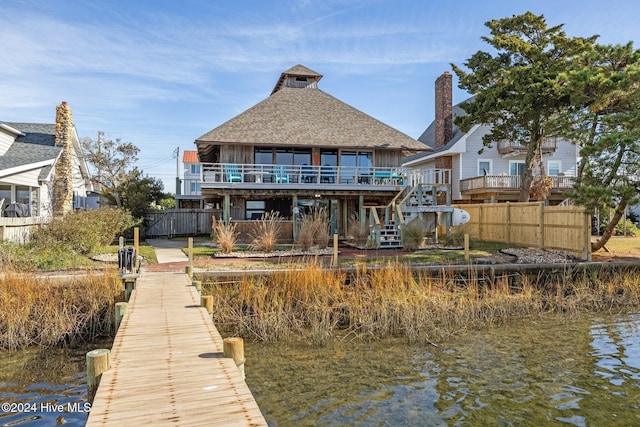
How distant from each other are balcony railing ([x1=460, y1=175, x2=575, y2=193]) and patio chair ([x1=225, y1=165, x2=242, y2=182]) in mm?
15502

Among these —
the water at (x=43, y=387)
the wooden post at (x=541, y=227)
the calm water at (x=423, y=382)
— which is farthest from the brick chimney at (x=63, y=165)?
the wooden post at (x=541, y=227)

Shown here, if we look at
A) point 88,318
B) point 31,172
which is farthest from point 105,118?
point 88,318

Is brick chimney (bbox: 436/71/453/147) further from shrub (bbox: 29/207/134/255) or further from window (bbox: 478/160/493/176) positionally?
shrub (bbox: 29/207/134/255)

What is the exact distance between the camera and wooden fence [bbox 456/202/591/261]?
585 inches

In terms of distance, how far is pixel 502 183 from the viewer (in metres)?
28.7

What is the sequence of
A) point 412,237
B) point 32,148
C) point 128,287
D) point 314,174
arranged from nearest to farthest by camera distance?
1. point 128,287
2. point 412,237
3. point 32,148
4. point 314,174

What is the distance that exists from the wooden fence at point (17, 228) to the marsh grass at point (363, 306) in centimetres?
773

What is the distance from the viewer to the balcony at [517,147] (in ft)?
98.4

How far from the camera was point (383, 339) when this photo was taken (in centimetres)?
948

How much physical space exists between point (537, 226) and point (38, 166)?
817 inches

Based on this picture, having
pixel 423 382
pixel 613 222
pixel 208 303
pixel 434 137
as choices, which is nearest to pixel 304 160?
pixel 434 137

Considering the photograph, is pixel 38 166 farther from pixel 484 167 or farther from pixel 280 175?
pixel 484 167

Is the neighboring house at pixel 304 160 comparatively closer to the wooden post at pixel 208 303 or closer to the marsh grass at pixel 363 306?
the marsh grass at pixel 363 306

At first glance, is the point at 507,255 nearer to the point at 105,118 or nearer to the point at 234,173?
the point at 234,173
